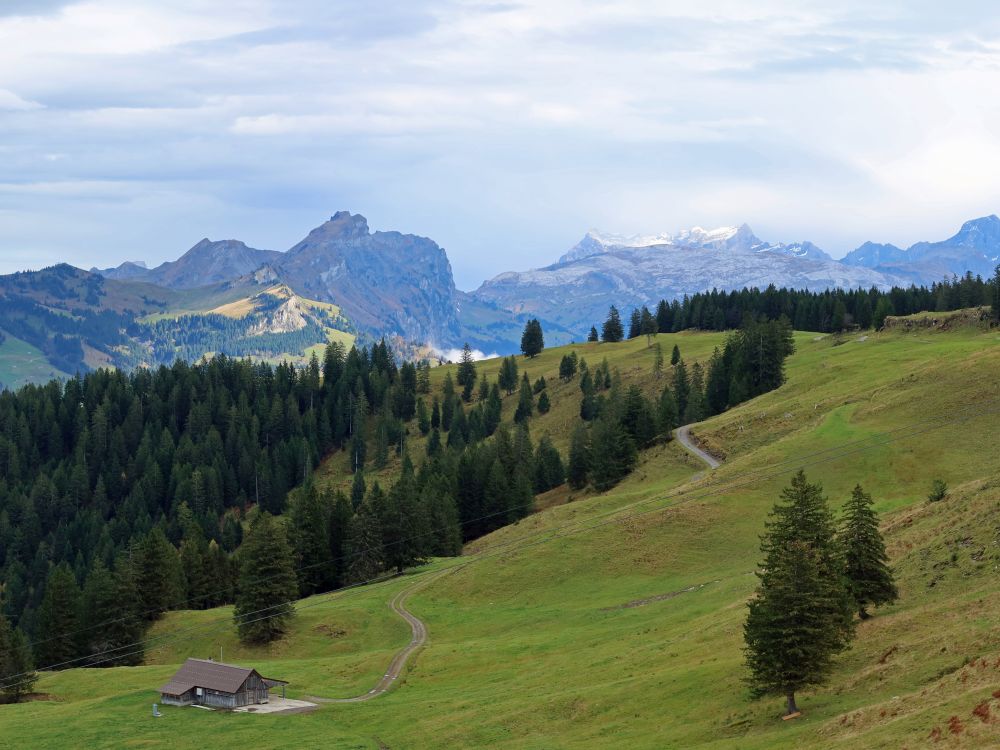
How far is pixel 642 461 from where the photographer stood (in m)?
135

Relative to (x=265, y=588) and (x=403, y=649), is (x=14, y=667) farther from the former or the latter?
(x=403, y=649)

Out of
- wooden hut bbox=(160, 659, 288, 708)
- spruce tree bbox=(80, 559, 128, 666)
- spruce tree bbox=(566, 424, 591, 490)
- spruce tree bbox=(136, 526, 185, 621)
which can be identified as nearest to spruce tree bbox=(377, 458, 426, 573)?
spruce tree bbox=(136, 526, 185, 621)

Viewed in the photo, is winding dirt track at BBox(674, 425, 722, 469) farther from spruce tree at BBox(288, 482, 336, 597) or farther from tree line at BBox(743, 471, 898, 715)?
tree line at BBox(743, 471, 898, 715)

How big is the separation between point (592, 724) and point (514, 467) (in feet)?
324

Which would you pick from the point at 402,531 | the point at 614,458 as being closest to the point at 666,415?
the point at 614,458

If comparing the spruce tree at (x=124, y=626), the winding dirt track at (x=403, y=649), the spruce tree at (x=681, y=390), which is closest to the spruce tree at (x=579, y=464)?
the spruce tree at (x=681, y=390)

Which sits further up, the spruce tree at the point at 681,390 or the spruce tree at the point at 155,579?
the spruce tree at the point at 681,390

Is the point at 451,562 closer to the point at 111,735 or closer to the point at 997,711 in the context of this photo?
the point at 111,735

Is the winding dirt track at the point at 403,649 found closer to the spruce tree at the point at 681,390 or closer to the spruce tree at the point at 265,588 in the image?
the spruce tree at the point at 265,588

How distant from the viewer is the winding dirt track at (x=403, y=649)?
229ft

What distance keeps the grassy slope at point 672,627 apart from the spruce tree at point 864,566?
3.92 ft

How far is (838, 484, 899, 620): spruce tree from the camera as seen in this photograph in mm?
53625

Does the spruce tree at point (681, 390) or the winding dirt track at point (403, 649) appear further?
the spruce tree at point (681, 390)

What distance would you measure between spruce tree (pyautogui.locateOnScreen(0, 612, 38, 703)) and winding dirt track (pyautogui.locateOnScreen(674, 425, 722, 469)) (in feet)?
244
